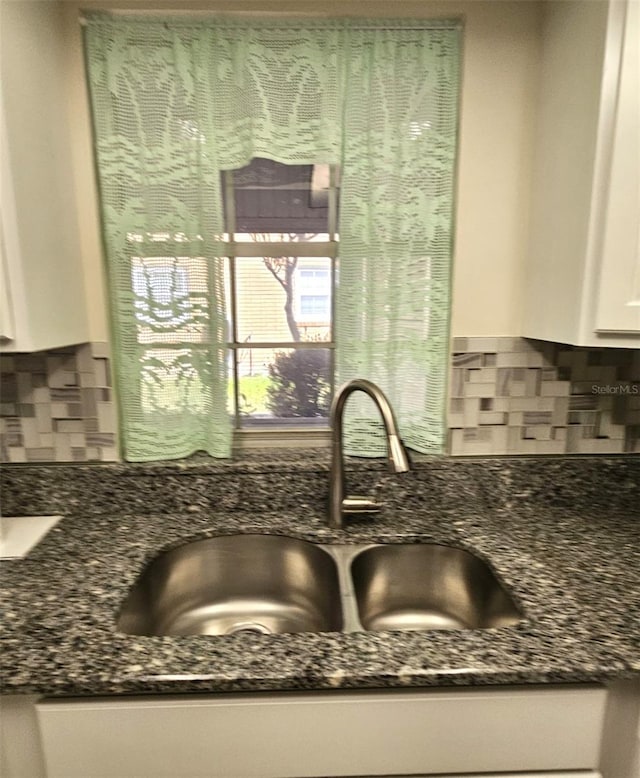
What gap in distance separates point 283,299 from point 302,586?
719 mm

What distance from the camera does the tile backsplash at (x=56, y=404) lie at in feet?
4.12

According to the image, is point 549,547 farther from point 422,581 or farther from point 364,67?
point 364,67

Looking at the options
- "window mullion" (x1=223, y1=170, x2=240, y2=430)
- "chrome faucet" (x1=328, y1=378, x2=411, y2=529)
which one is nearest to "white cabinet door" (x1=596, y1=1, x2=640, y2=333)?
"chrome faucet" (x1=328, y1=378, x2=411, y2=529)

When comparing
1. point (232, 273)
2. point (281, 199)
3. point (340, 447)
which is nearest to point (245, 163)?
point (281, 199)

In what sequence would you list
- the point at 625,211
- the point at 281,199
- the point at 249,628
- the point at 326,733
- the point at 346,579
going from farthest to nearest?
the point at 281,199, the point at 249,628, the point at 346,579, the point at 625,211, the point at 326,733

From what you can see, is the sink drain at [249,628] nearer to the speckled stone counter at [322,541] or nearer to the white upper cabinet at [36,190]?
the speckled stone counter at [322,541]

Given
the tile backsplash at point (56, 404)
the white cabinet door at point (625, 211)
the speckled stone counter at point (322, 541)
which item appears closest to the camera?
the speckled stone counter at point (322, 541)

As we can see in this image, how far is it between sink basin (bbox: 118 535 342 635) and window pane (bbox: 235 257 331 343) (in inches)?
20.6

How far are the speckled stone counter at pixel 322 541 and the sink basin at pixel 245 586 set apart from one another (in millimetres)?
42

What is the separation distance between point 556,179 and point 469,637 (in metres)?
0.94

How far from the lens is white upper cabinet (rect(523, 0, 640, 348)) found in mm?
917

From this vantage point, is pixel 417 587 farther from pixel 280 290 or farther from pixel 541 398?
pixel 280 290

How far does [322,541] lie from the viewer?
1191 millimetres

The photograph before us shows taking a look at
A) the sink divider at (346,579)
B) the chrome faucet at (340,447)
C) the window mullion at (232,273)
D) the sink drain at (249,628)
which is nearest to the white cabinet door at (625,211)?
the chrome faucet at (340,447)
